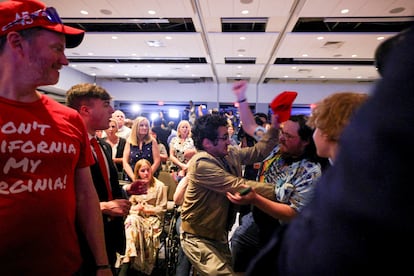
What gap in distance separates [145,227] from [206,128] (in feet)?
5.29

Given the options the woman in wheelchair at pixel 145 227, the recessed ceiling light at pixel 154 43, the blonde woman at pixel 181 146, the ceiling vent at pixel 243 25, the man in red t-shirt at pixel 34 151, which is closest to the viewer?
the man in red t-shirt at pixel 34 151

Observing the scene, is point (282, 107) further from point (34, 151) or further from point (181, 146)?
point (181, 146)

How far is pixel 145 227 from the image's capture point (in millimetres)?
3184

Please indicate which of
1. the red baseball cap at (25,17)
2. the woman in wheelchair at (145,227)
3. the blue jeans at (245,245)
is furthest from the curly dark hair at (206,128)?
the red baseball cap at (25,17)

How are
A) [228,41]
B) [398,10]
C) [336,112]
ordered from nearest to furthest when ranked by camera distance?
[336,112]
[398,10]
[228,41]

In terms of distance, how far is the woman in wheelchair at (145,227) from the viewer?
9.93ft

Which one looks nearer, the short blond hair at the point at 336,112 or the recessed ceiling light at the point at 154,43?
the short blond hair at the point at 336,112

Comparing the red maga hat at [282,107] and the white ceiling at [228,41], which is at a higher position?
the white ceiling at [228,41]

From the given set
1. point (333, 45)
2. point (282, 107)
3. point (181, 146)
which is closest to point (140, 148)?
point (181, 146)

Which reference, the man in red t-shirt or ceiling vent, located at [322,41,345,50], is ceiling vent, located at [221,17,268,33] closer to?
ceiling vent, located at [322,41,345,50]

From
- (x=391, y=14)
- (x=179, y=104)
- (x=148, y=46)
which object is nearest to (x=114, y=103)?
(x=179, y=104)

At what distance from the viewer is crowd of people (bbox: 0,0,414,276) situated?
11.1 inches

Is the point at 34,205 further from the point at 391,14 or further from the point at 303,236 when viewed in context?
the point at 391,14

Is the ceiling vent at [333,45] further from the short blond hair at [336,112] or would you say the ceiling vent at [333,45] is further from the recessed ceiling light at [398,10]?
the short blond hair at [336,112]
